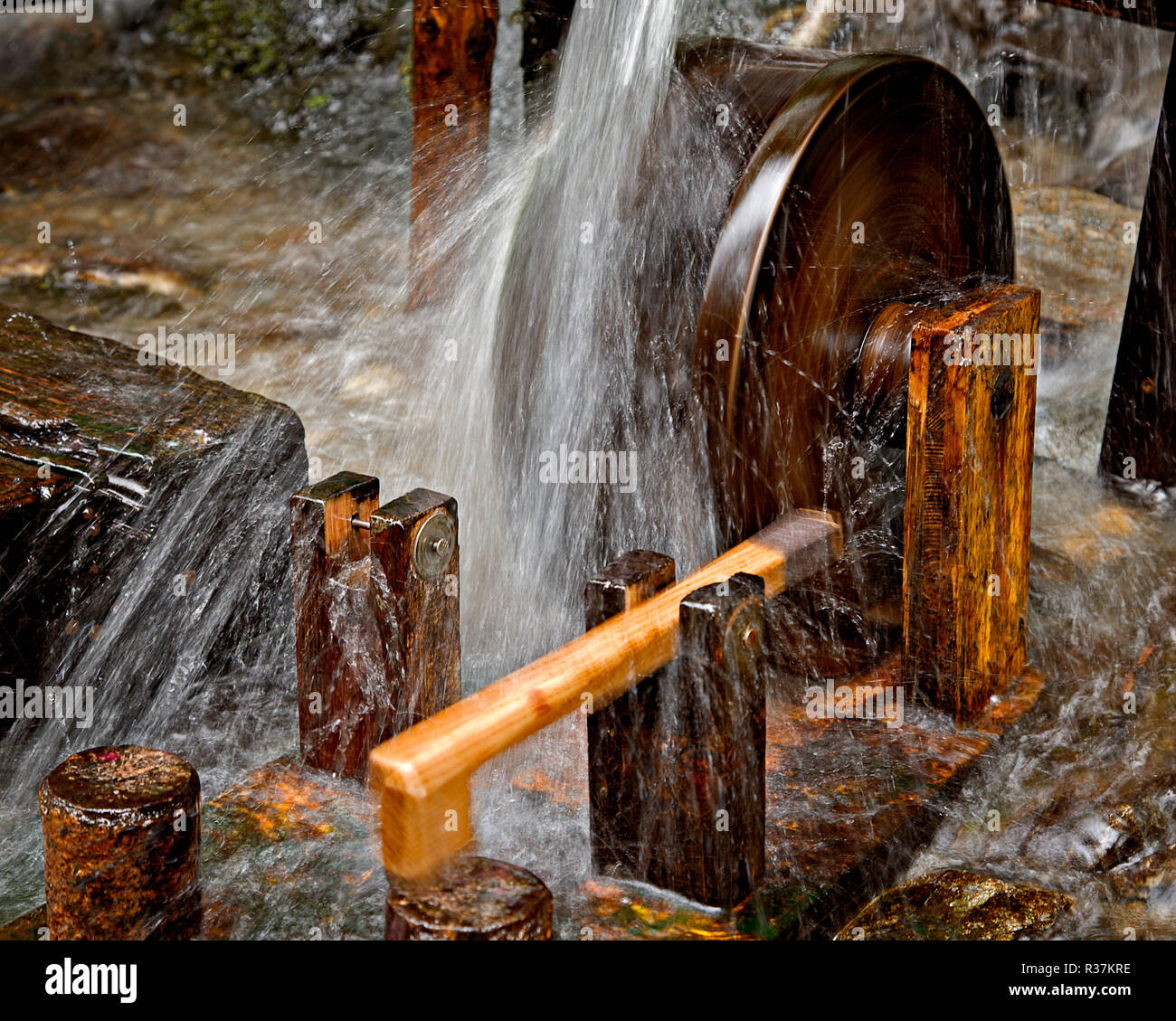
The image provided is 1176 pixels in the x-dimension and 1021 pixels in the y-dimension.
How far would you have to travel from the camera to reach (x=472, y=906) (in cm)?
227

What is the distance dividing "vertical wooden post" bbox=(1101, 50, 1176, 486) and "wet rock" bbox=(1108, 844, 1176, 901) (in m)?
2.40

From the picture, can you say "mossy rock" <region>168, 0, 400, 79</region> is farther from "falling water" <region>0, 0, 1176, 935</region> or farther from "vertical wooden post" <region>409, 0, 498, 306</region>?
"falling water" <region>0, 0, 1176, 935</region>

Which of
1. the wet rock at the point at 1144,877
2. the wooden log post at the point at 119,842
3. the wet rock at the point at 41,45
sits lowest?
the wet rock at the point at 1144,877

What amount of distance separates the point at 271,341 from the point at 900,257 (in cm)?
563

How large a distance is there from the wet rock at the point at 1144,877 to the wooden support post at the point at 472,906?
180 centimetres

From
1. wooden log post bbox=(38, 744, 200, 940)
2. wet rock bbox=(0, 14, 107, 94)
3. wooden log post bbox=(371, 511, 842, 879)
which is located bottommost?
wooden log post bbox=(38, 744, 200, 940)

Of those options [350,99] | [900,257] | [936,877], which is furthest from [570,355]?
[350,99]

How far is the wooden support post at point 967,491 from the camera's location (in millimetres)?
3408

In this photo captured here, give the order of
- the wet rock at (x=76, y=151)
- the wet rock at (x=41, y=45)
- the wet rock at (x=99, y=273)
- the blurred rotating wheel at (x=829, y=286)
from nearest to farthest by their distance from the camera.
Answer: the blurred rotating wheel at (x=829, y=286), the wet rock at (x=99, y=273), the wet rock at (x=76, y=151), the wet rock at (x=41, y=45)

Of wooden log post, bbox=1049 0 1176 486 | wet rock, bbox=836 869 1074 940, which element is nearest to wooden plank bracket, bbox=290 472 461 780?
wet rock, bbox=836 869 1074 940

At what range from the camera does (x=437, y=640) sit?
330 centimetres

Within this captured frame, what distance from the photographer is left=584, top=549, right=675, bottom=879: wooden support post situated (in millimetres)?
2859

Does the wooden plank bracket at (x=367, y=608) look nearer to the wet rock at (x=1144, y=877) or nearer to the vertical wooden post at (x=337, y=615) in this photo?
the vertical wooden post at (x=337, y=615)

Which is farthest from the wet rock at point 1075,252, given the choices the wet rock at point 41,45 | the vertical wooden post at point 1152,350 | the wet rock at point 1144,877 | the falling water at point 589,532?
the wet rock at point 41,45
